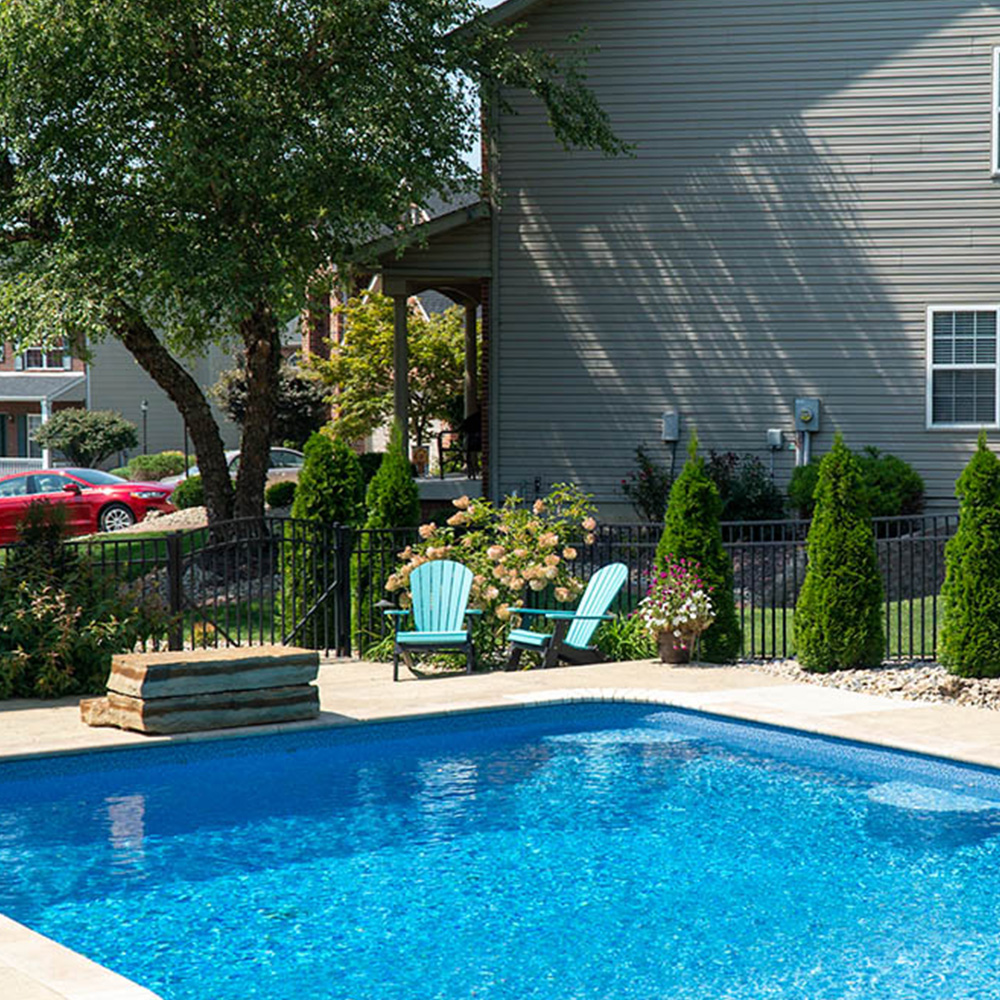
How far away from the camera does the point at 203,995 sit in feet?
20.1

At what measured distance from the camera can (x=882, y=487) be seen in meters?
19.1

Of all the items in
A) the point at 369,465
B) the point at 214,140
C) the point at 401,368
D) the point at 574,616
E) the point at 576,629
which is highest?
the point at 214,140

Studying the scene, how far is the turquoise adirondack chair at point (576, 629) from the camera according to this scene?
1266 cm

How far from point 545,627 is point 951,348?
27.7 ft

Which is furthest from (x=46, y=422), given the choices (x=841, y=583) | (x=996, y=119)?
(x=841, y=583)

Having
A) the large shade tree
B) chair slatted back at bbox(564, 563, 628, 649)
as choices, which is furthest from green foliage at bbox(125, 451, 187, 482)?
chair slatted back at bbox(564, 563, 628, 649)

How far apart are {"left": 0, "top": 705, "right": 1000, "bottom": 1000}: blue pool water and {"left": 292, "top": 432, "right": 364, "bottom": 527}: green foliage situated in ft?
12.2

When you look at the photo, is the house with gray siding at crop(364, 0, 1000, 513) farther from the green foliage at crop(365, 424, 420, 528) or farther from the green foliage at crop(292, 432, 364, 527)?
the green foliage at crop(365, 424, 420, 528)

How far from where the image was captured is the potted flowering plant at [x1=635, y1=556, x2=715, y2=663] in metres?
12.5

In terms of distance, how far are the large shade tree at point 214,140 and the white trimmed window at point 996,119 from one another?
519 centimetres

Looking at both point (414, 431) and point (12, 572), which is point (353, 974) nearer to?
point (12, 572)

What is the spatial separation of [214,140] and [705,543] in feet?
29.0

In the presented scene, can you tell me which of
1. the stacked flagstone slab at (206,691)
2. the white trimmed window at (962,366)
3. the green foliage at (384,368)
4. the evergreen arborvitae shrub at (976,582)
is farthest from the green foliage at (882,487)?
the green foliage at (384,368)

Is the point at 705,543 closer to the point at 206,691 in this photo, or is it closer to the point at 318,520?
the point at 318,520
